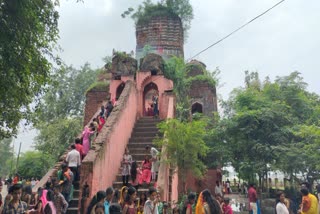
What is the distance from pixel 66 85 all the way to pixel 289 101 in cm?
1940

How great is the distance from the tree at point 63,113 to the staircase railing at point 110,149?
1101cm

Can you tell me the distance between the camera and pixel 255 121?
15.6 metres

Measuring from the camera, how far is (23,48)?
644 centimetres

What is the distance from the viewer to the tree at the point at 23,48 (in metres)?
6.13

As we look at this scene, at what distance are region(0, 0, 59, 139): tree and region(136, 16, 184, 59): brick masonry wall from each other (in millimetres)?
18171

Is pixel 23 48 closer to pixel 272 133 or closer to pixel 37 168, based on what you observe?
pixel 272 133

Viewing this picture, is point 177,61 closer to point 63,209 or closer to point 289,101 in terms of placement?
point 289,101

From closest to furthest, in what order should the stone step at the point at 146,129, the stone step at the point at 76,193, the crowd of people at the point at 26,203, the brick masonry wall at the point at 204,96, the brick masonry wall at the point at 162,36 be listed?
the crowd of people at the point at 26,203 → the stone step at the point at 76,193 → the stone step at the point at 146,129 → the brick masonry wall at the point at 204,96 → the brick masonry wall at the point at 162,36

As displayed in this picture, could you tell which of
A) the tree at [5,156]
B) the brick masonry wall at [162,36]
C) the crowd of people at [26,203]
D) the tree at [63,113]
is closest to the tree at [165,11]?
the brick masonry wall at [162,36]

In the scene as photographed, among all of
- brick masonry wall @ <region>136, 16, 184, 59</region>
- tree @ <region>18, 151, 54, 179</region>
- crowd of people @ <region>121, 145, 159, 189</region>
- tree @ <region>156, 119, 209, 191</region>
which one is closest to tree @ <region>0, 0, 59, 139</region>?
crowd of people @ <region>121, 145, 159, 189</region>

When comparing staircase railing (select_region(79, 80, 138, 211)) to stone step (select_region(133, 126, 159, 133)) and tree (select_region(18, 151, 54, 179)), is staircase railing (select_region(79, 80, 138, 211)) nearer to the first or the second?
stone step (select_region(133, 126, 159, 133))

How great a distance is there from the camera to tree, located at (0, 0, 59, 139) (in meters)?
6.13

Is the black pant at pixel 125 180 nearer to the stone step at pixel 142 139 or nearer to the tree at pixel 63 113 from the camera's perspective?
the stone step at pixel 142 139

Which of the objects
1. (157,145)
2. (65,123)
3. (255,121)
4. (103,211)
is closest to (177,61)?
(255,121)
